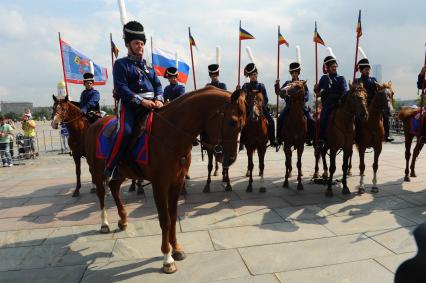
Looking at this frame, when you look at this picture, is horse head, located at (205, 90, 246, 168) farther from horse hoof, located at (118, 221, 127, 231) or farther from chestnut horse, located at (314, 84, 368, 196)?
A: chestnut horse, located at (314, 84, 368, 196)

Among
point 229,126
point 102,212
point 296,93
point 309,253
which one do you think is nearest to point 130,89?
point 229,126

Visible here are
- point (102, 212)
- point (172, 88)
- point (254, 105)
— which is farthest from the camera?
point (172, 88)

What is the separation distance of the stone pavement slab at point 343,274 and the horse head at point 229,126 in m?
1.58

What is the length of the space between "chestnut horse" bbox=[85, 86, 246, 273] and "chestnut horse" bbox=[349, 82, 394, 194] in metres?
4.88

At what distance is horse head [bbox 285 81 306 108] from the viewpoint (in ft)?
23.9

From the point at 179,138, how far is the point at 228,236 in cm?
199

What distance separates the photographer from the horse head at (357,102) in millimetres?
6605

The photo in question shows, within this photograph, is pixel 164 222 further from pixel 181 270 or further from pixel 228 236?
pixel 228 236

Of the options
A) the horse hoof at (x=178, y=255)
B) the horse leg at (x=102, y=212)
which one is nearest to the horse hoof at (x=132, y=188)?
the horse leg at (x=102, y=212)

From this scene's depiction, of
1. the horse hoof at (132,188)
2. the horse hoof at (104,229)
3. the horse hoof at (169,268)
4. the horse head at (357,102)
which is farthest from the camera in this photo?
the horse hoof at (132,188)

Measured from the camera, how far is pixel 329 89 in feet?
25.7

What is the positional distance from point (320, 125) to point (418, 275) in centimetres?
678

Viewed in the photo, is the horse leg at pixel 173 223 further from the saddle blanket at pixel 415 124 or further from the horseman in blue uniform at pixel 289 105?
the saddle blanket at pixel 415 124

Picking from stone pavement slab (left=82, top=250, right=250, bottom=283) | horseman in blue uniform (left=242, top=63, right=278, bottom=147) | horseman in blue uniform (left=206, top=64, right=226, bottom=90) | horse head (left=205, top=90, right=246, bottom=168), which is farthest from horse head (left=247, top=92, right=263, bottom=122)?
stone pavement slab (left=82, top=250, right=250, bottom=283)
